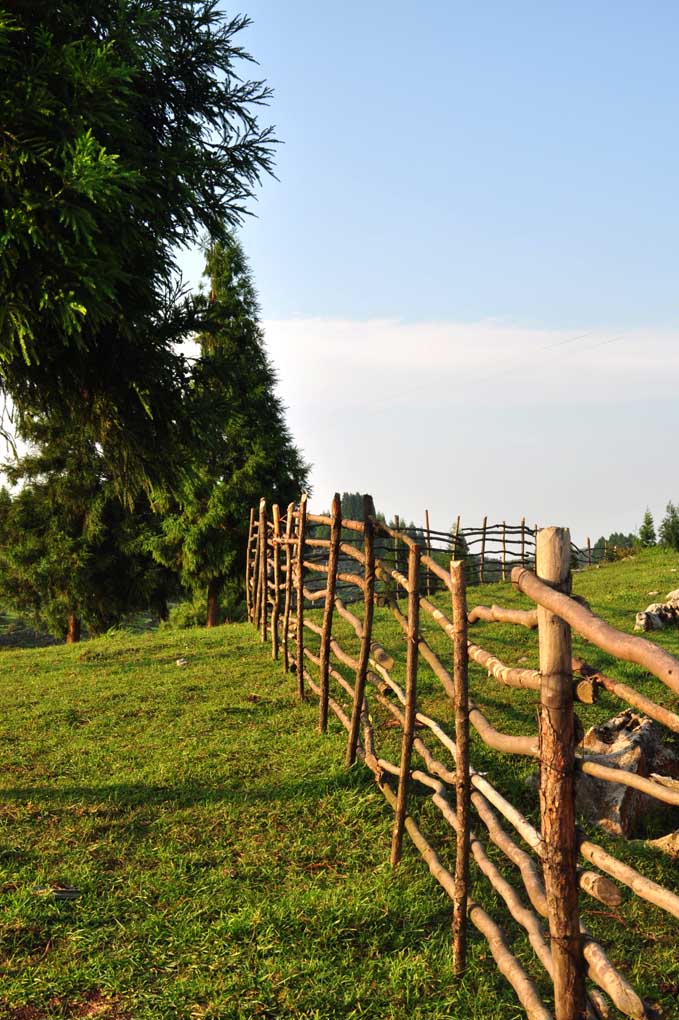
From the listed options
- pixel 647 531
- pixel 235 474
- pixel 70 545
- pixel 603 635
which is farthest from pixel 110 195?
pixel 647 531

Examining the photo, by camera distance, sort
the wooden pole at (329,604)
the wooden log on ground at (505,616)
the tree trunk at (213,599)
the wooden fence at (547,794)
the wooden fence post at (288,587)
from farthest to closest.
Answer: the tree trunk at (213,599)
the wooden fence post at (288,587)
the wooden pole at (329,604)
the wooden log on ground at (505,616)
the wooden fence at (547,794)

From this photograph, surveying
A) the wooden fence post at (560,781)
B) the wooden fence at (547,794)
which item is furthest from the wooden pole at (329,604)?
the wooden fence post at (560,781)

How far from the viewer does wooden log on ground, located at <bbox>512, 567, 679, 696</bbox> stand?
2.44 meters

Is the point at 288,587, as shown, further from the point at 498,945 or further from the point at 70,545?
the point at 70,545

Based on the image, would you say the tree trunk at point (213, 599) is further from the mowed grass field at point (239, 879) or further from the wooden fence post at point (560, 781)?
the wooden fence post at point (560, 781)

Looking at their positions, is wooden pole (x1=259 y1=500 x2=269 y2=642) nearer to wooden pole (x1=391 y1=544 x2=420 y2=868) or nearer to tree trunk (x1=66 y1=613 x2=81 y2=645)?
wooden pole (x1=391 y1=544 x2=420 y2=868)

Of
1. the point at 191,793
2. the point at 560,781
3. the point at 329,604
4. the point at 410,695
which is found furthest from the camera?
the point at 329,604

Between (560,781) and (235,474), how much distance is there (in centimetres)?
1982

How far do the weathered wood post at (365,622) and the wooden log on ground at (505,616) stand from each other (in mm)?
1923

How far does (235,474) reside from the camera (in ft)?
73.5

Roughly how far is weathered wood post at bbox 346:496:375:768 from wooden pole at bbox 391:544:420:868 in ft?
3.57

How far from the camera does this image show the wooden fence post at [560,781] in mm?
3039

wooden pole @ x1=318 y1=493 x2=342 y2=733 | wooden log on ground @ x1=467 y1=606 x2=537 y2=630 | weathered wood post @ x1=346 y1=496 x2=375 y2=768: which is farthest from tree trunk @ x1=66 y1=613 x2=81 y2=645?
wooden log on ground @ x1=467 y1=606 x2=537 y2=630

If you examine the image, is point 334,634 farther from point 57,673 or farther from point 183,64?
point 183,64
